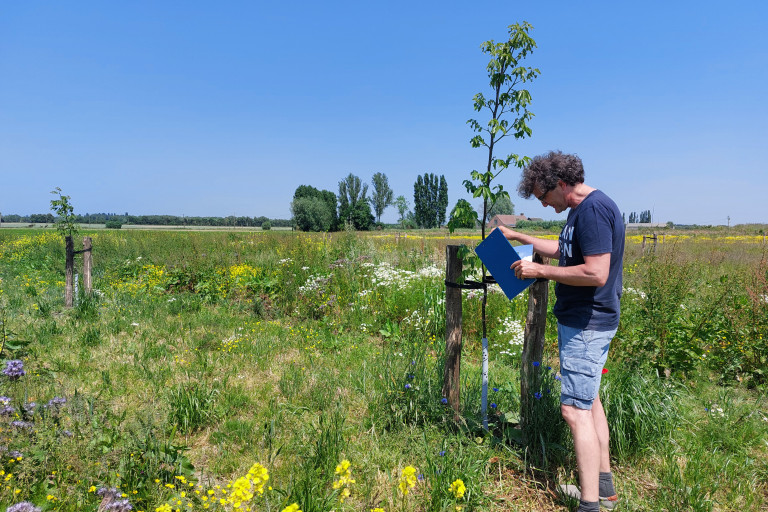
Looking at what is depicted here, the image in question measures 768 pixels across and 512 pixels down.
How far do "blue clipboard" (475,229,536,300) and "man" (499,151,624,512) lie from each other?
9cm

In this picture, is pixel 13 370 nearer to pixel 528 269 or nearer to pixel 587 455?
pixel 528 269

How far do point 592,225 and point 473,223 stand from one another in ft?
3.10

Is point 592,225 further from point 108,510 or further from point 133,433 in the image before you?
point 133,433

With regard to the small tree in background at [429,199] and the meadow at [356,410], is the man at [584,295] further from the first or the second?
the small tree in background at [429,199]

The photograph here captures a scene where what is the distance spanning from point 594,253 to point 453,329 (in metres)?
1.21

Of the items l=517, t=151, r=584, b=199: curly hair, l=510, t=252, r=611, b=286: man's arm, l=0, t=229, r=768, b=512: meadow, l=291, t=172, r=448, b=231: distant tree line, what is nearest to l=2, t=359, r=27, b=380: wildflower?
l=0, t=229, r=768, b=512: meadow

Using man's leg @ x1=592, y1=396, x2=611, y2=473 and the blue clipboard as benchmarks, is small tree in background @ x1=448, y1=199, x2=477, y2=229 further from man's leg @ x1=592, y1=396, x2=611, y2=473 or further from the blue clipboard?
man's leg @ x1=592, y1=396, x2=611, y2=473

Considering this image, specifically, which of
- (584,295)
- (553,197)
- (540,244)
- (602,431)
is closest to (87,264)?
(540,244)

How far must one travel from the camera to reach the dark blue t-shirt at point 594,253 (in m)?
1.96

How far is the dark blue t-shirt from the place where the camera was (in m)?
1.96

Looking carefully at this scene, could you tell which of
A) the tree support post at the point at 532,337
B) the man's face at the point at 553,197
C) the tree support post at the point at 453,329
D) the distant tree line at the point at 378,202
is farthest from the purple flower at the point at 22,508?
the distant tree line at the point at 378,202

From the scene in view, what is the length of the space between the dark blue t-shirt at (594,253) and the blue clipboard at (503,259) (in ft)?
0.85

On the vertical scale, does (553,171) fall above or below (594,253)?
above

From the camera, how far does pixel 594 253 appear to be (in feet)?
6.40
